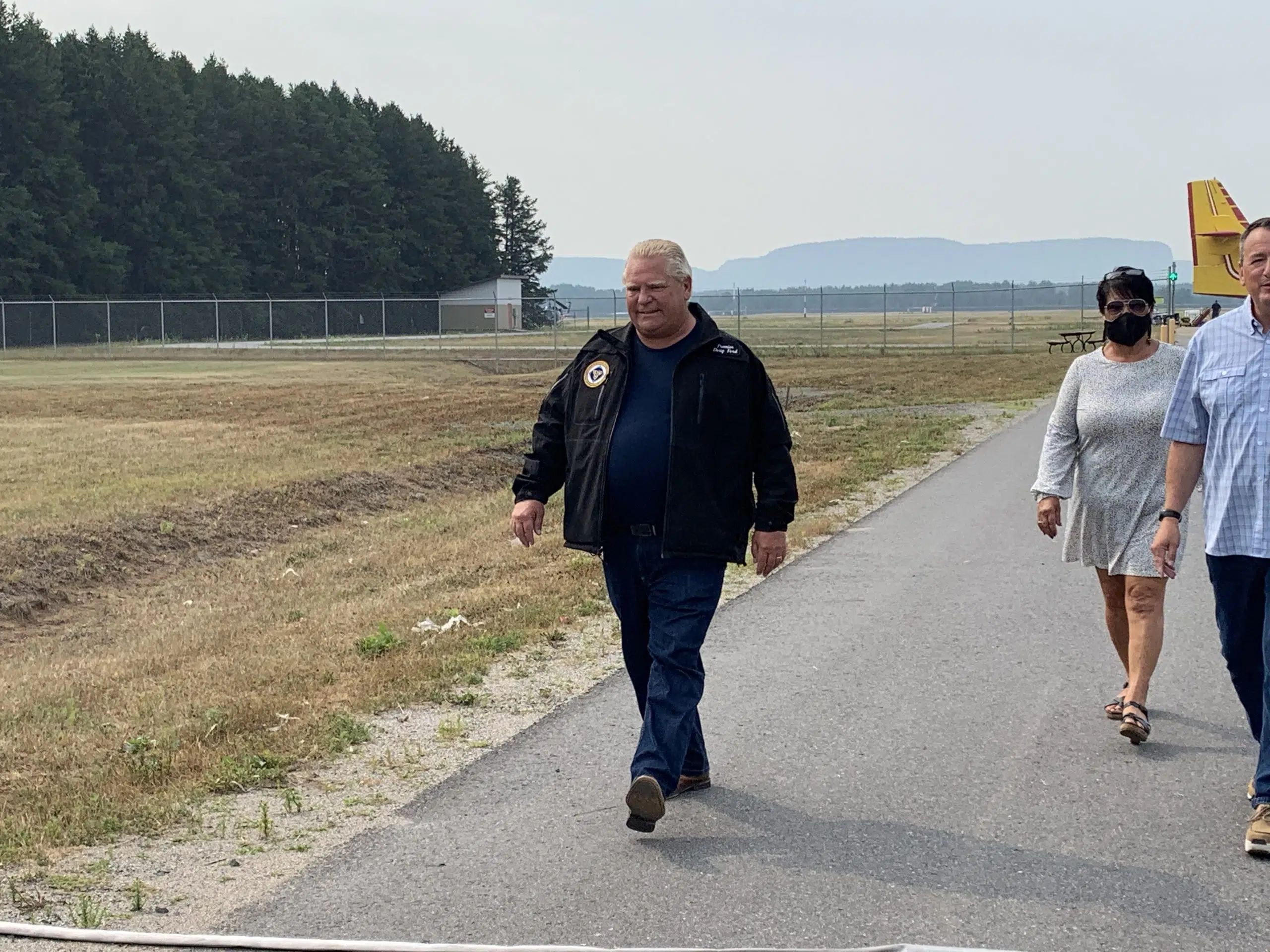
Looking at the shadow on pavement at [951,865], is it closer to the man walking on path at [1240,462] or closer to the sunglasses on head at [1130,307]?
the man walking on path at [1240,462]

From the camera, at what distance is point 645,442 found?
509 cm

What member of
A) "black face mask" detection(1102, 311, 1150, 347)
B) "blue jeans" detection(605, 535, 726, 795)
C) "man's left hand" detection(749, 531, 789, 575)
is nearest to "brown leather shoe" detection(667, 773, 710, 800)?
"blue jeans" detection(605, 535, 726, 795)

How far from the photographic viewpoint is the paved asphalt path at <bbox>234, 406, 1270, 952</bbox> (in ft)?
13.9

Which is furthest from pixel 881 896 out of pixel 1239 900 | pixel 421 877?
pixel 421 877

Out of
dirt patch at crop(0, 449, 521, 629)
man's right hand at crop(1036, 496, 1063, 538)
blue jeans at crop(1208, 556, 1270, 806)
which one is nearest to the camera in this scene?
blue jeans at crop(1208, 556, 1270, 806)

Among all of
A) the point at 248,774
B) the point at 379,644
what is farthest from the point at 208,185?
the point at 248,774

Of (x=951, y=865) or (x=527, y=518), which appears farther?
(x=527, y=518)

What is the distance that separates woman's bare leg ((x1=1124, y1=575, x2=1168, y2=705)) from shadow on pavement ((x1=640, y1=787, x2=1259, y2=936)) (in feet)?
4.82

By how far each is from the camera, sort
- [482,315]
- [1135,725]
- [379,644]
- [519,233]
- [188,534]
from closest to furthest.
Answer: [1135,725] → [379,644] → [188,534] → [482,315] → [519,233]

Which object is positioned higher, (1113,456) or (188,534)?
(1113,456)

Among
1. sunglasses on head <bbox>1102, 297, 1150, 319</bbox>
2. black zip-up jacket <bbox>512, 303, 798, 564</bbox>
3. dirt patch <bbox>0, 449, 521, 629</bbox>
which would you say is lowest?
dirt patch <bbox>0, 449, 521, 629</bbox>

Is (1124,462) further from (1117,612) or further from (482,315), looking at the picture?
(482,315)

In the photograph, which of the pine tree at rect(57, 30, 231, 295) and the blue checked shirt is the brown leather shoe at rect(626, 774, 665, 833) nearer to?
the blue checked shirt

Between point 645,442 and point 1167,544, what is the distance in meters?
1.81
